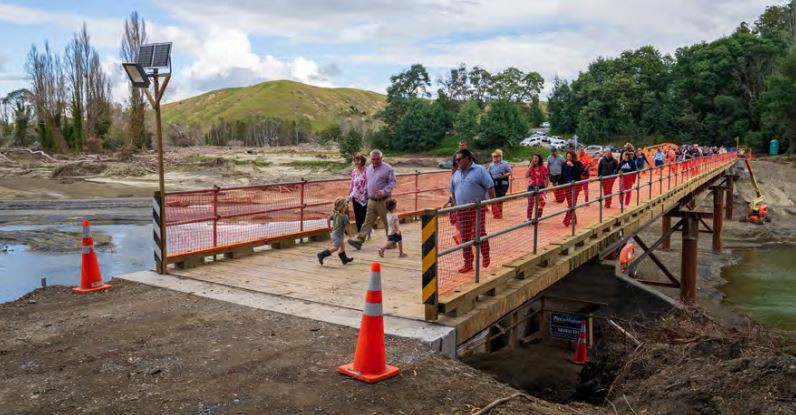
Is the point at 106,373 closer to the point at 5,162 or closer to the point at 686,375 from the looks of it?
the point at 686,375

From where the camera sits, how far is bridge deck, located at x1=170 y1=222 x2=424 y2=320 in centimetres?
764

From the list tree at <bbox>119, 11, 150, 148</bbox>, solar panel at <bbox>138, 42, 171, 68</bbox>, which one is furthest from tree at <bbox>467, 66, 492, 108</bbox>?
solar panel at <bbox>138, 42, 171, 68</bbox>

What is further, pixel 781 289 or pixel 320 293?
pixel 781 289

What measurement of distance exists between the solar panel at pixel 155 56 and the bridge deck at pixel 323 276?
305cm

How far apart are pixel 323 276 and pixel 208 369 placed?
3.67 metres

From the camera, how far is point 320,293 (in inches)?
315

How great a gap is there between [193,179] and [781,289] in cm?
3702

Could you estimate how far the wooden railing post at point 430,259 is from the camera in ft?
21.0

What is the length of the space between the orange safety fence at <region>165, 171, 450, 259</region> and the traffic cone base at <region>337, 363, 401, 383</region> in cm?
504

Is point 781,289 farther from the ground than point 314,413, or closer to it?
closer to it

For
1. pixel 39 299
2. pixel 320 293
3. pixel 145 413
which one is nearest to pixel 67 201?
pixel 39 299

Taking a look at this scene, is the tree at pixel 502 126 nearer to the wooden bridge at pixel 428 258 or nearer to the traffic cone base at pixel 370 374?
the wooden bridge at pixel 428 258

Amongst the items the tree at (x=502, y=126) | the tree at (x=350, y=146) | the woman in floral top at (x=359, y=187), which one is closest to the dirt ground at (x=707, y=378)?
the woman in floral top at (x=359, y=187)

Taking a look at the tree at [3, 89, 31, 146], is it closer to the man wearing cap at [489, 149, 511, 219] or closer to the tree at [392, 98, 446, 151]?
the tree at [392, 98, 446, 151]
